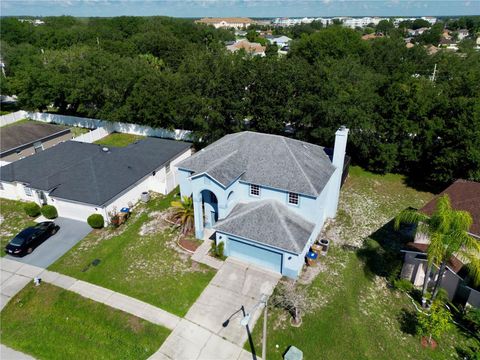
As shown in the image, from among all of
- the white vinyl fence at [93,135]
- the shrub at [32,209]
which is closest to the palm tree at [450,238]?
the shrub at [32,209]

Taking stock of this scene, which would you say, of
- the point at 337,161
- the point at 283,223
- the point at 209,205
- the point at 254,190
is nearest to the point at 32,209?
the point at 209,205

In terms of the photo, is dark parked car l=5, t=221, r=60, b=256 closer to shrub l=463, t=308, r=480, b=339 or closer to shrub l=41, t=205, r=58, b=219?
shrub l=41, t=205, r=58, b=219

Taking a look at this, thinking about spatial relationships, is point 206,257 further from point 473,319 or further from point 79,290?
point 473,319

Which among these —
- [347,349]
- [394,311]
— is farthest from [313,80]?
[347,349]

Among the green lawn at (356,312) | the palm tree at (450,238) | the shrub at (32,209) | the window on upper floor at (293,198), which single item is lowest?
the green lawn at (356,312)

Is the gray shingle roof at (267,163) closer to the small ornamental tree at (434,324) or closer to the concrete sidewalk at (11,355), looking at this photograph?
the small ornamental tree at (434,324)

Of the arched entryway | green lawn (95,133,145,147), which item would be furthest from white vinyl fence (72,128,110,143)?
the arched entryway

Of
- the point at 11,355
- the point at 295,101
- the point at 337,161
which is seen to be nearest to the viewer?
the point at 11,355
